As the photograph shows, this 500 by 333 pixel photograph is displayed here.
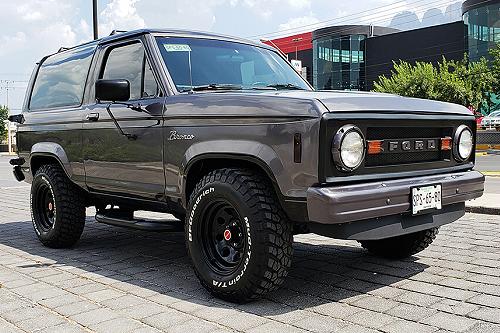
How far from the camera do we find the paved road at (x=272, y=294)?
3480 millimetres

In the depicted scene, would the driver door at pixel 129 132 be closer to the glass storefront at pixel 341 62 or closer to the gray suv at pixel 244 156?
the gray suv at pixel 244 156

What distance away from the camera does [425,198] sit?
3881mm

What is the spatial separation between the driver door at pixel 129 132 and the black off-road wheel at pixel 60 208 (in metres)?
0.44

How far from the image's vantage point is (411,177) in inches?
155

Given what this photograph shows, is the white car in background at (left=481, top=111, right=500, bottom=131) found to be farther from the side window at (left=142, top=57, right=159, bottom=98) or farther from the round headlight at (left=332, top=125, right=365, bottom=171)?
the round headlight at (left=332, top=125, right=365, bottom=171)

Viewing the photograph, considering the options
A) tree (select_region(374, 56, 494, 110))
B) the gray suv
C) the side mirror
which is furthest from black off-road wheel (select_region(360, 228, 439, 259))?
tree (select_region(374, 56, 494, 110))

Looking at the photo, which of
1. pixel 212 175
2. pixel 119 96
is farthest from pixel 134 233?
pixel 212 175

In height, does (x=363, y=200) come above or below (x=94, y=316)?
above

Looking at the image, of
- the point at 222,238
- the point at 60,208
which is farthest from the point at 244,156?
the point at 60,208

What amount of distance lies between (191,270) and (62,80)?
2.61 m

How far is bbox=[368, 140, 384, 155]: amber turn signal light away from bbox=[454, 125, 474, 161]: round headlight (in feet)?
3.02

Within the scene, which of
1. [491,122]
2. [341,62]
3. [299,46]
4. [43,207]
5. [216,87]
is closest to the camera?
[216,87]

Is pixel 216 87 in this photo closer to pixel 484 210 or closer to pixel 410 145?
pixel 410 145

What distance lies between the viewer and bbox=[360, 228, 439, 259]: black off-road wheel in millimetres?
4848
